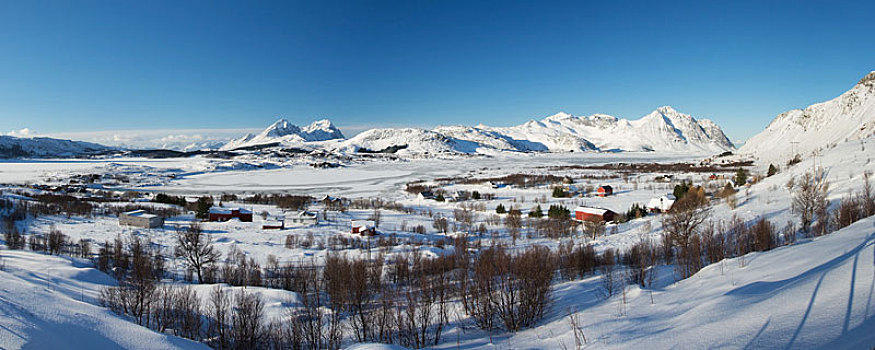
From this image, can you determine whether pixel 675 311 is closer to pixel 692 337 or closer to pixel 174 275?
pixel 692 337

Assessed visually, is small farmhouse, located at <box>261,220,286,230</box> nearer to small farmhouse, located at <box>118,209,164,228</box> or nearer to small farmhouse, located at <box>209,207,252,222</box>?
small farmhouse, located at <box>209,207,252,222</box>

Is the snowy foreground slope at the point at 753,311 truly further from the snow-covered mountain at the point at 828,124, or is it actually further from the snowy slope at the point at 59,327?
the snow-covered mountain at the point at 828,124

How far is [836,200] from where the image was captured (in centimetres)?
1656

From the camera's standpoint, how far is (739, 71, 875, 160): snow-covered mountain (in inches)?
2232

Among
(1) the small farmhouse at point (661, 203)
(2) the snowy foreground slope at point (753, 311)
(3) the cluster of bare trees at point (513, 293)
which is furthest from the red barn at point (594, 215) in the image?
(3) the cluster of bare trees at point (513, 293)

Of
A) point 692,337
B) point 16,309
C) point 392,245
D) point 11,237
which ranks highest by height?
point 16,309

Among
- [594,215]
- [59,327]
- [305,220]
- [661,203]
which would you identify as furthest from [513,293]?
[661,203]

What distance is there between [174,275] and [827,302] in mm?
20758

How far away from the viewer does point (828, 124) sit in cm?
6969

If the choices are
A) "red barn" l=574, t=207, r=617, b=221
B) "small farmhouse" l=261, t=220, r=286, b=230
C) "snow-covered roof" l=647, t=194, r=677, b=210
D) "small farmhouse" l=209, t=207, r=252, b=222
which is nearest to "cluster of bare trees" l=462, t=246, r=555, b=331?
"red barn" l=574, t=207, r=617, b=221

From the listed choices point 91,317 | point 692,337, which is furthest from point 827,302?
point 91,317

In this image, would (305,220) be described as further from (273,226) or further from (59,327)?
(59,327)

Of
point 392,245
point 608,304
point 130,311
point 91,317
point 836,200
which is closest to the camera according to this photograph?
point 91,317

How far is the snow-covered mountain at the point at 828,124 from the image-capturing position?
186ft
